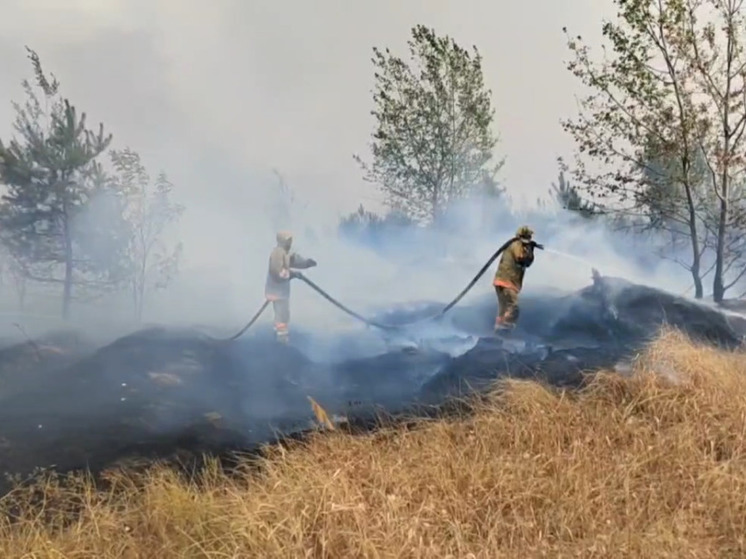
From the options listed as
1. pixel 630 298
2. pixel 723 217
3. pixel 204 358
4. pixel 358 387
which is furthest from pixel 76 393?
pixel 723 217

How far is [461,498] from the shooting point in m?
4.74

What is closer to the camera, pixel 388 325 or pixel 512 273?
pixel 512 273

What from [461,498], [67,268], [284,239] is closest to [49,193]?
[67,268]

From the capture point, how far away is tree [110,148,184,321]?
13469 millimetres

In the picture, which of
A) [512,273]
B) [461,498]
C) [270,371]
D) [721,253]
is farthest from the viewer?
[721,253]

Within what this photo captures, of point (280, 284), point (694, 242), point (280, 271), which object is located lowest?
point (280, 284)

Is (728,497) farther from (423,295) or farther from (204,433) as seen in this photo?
(423,295)

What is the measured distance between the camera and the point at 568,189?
43.4 feet

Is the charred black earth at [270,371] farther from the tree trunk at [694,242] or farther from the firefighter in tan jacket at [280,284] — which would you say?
the tree trunk at [694,242]

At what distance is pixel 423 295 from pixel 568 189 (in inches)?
136

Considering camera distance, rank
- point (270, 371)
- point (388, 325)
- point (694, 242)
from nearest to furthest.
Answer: point (270, 371), point (388, 325), point (694, 242)

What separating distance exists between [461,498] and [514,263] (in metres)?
5.23

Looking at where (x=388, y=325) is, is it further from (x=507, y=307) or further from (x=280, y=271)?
(x=280, y=271)

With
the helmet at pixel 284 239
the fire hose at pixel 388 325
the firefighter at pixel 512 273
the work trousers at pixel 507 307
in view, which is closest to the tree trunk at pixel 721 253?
the fire hose at pixel 388 325
